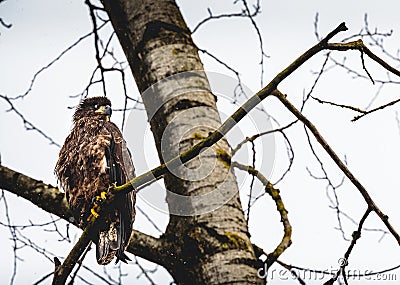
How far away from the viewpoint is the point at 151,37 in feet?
7.18

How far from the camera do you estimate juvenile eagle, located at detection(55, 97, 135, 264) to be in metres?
2.31

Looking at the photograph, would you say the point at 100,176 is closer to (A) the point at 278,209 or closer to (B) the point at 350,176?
(A) the point at 278,209

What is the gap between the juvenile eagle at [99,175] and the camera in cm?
231

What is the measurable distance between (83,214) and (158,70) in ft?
2.50

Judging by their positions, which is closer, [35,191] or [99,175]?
[35,191]

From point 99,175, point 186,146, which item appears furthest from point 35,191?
point 186,146

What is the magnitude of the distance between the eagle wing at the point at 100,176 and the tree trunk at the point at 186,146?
1.24ft

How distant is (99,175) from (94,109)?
0.87 meters

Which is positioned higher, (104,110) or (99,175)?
(104,110)

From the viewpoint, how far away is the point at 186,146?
1958 millimetres

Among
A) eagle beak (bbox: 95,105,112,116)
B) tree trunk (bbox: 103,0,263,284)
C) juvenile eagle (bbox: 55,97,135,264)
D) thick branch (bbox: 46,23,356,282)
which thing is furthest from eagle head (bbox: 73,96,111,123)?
thick branch (bbox: 46,23,356,282)

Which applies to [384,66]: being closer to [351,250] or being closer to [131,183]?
[351,250]

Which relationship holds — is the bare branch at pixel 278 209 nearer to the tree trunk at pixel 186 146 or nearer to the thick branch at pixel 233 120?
the tree trunk at pixel 186 146

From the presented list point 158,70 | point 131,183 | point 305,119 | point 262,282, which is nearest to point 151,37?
point 158,70
